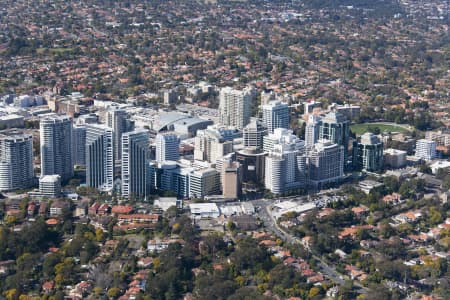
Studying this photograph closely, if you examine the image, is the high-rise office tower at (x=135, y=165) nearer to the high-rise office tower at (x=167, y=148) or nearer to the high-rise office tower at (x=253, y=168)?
the high-rise office tower at (x=167, y=148)

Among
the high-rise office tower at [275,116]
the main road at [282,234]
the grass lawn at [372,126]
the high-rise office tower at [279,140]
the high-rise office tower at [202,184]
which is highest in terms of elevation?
the high-rise office tower at [275,116]

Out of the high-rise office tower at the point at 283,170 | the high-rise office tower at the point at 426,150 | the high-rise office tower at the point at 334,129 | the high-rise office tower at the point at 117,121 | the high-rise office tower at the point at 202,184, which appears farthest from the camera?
the high-rise office tower at the point at 426,150

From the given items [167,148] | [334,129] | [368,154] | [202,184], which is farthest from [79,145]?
[368,154]

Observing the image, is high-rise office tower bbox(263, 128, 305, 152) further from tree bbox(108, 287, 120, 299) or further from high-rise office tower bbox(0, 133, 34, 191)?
tree bbox(108, 287, 120, 299)

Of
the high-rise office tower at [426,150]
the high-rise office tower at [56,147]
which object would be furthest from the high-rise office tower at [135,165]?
the high-rise office tower at [426,150]

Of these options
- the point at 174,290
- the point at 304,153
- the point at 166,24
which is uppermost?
the point at 166,24

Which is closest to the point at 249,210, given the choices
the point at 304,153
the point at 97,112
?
the point at 304,153

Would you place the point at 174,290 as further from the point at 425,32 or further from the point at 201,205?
the point at 425,32
